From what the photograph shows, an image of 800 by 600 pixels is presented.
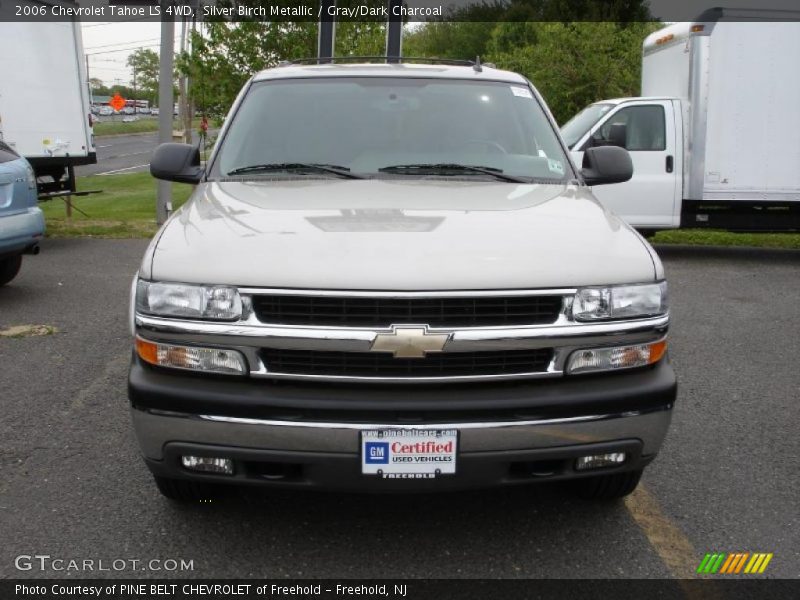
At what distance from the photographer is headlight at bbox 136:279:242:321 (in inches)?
117

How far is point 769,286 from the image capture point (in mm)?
9414

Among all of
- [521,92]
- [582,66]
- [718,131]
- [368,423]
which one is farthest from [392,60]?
[582,66]

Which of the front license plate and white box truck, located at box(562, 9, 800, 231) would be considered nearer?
the front license plate

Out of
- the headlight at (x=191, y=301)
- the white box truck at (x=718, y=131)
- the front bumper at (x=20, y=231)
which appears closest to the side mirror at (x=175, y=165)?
the headlight at (x=191, y=301)

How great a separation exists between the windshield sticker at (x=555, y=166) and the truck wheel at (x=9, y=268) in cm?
599

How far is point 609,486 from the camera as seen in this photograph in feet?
11.8

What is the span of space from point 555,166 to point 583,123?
24.1 feet

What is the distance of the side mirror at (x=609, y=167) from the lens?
Answer: 4.55 m

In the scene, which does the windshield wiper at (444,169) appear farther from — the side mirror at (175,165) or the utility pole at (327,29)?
the utility pole at (327,29)

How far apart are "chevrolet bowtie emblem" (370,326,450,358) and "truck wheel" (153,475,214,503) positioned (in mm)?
1107

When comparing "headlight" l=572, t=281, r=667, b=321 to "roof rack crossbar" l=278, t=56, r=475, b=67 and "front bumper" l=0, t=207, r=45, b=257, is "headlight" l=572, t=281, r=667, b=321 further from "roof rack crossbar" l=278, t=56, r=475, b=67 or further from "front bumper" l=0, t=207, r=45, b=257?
"front bumper" l=0, t=207, r=45, b=257

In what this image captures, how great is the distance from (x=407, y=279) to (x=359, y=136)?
166 centimetres

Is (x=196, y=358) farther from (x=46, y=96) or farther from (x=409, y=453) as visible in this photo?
(x=46, y=96)

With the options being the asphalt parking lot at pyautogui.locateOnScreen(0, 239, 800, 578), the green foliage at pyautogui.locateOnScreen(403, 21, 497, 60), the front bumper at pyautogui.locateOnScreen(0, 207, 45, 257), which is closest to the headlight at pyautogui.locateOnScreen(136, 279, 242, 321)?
the asphalt parking lot at pyautogui.locateOnScreen(0, 239, 800, 578)
